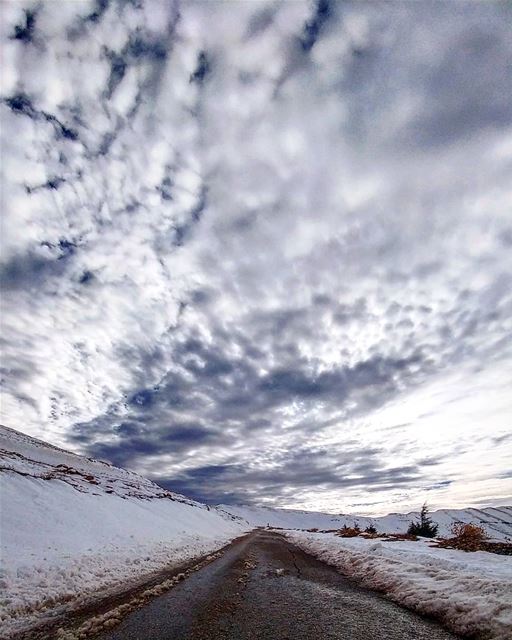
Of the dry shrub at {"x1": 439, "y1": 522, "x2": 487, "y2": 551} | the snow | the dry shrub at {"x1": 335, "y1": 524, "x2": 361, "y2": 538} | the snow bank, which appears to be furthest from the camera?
the dry shrub at {"x1": 335, "y1": 524, "x2": 361, "y2": 538}

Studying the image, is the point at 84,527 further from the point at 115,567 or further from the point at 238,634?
the point at 238,634

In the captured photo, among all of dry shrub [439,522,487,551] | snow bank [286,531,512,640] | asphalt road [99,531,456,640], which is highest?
dry shrub [439,522,487,551]

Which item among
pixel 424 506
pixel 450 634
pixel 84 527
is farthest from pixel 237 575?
pixel 424 506

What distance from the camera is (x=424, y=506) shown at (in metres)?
34.8

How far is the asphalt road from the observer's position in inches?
194

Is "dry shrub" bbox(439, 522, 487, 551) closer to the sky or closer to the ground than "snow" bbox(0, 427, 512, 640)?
closer to the sky

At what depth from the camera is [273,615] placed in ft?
19.5

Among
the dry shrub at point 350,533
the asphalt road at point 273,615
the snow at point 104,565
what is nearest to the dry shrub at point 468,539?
the snow at point 104,565

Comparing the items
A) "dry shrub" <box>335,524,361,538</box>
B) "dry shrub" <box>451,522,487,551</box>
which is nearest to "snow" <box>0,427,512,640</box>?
"dry shrub" <box>451,522,487,551</box>

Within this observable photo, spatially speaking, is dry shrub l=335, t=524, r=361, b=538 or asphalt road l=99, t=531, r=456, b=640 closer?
asphalt road l=99, t=531, r=456, b=640

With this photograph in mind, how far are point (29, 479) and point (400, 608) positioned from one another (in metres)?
19.0

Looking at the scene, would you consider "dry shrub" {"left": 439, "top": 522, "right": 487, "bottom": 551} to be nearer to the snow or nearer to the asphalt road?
the snow

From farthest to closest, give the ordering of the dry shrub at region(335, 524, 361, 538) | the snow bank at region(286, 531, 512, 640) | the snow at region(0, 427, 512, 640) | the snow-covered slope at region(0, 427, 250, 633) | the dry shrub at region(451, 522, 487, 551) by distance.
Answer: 1. the dry shrub at region(335, 524, 361, 538)
2. the dry shrub at region(451, 522, 487, 551)
3. the snow-covered slope at region(0, 427, 250, 633)
4. the snow at region(0, 427, 512, 640)
5. the snow bank at region(286, 531, 512, 640)

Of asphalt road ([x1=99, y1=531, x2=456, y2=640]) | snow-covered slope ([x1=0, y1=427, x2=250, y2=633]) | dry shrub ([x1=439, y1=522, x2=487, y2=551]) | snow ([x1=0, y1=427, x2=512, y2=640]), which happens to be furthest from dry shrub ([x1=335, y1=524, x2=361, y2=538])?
asphalt road ([x1=99, y1=531, x2=456, y2=640])
